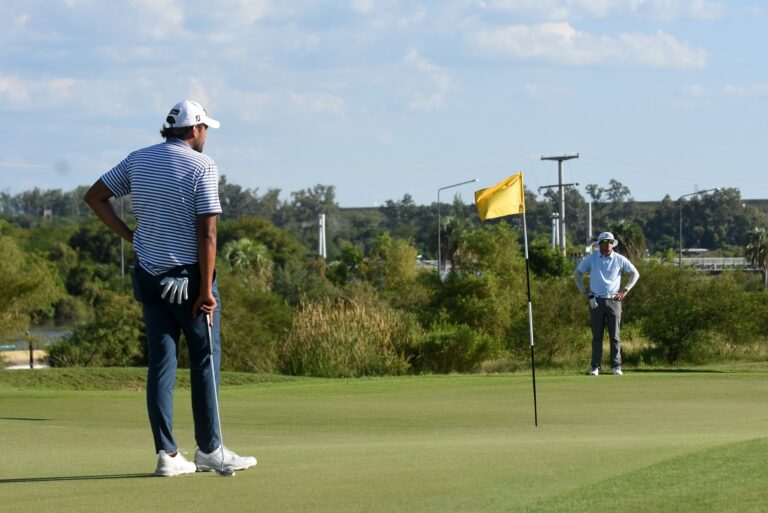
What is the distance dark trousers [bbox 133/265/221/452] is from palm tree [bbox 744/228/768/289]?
96.8 meters

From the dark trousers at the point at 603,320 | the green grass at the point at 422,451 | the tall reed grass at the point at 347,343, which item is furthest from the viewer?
the tall reed grass at the point at 347,343

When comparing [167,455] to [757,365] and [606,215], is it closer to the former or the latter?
[757,365]

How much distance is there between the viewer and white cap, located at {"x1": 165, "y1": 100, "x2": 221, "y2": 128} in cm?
703

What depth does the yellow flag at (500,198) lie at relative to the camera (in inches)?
483

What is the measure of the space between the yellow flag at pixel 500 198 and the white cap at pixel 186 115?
5.48m

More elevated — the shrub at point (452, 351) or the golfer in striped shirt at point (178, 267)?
the golfer in striped shirt at point (178, 267)

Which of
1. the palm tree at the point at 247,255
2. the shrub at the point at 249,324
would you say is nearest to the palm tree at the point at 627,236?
the palm tree at the point at 247,255

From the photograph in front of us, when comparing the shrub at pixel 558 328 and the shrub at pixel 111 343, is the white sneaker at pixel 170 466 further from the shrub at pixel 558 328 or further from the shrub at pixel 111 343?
the shrub at pixel 111 343

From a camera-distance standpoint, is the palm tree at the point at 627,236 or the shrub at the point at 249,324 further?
the palm tree at the point at 627,236

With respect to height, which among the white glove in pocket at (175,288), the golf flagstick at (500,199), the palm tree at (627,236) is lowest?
the white glove in pocket at (175,288)

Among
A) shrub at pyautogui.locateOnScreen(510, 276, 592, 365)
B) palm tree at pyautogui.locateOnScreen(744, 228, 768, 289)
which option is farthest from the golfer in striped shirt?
palm tree at pyautogui.locateOnScreen(744, 228, 768, 289)

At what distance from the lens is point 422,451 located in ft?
25.2

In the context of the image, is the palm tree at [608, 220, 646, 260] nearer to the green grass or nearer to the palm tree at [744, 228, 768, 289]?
the palm tree at [744, 228, 768, 289]

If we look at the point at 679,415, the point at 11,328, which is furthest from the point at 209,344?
the point at 11,328
